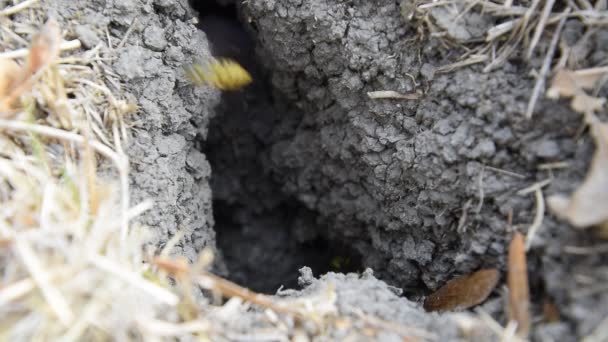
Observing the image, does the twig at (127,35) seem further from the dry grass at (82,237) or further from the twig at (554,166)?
the twig at (554,166)

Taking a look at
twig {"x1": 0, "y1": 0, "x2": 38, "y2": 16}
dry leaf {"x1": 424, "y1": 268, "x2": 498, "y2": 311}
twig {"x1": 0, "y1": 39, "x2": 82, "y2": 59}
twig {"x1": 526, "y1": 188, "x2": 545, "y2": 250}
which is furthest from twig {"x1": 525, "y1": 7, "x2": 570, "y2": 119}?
twig {"x1": 0, "y1": 0, "x2": 38, "y2": 16}

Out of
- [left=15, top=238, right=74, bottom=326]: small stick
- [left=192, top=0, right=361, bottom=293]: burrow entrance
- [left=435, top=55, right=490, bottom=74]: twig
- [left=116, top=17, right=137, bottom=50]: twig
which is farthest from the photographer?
[left=192, top=0, right=361, bottom=293]: burrow entrance

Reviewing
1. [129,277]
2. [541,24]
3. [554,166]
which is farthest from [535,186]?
[129,277]

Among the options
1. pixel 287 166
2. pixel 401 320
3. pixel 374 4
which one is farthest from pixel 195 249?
pixel 374 4

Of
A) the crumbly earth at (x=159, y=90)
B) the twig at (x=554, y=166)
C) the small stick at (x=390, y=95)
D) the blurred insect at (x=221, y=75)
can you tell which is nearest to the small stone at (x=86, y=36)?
the crumbly earth at (x=159, y=90)

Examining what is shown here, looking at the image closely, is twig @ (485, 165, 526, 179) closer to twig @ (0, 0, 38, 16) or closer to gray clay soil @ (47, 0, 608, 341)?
gray clay soil @ (47, 0, 608, 341)
